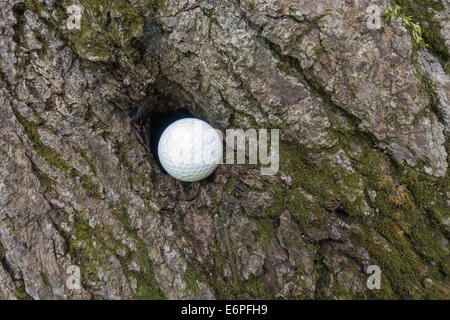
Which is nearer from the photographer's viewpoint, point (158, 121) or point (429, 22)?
point (429, 22)

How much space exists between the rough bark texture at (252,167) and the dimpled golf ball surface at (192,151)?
10.0 inches

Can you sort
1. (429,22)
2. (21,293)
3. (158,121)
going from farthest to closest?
(158,121)
(429,22)
(21,293)

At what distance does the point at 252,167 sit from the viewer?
226cm

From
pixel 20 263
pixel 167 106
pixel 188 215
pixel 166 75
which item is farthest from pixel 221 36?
pixel 20 263

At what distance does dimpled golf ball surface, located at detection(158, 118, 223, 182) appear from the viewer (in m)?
2.33

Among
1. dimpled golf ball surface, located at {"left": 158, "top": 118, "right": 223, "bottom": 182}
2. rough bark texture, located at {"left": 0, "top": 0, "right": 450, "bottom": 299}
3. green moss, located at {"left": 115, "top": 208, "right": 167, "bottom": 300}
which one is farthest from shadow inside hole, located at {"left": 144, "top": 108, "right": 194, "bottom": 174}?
green moss, located at {"left": 115, "top": 208, "right": 167, "bottom": 300}

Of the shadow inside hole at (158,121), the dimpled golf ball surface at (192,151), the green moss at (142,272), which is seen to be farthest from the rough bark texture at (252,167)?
the shadow inside hole at (158,121)

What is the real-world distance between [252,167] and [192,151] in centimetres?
47

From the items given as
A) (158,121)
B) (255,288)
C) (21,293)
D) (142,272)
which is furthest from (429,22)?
(21,293)

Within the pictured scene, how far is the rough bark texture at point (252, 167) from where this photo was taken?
76.2 inches

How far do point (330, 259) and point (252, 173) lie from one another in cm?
79

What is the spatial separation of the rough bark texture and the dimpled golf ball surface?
0.25 metres

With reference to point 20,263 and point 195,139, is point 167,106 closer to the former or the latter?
point 195,139

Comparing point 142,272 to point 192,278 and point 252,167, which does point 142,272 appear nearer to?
point 192,278
